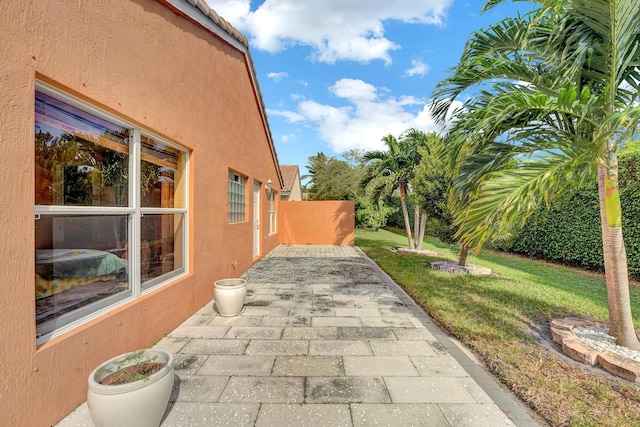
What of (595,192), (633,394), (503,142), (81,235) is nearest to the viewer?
(633,394)

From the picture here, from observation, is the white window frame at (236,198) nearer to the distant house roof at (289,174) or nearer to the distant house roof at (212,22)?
the distant house roof at (212,22)

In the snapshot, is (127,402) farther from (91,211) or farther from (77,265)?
(91,211)

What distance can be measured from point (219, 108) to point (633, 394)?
23.4ft

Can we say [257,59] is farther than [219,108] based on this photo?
Yes

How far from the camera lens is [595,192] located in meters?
8.98

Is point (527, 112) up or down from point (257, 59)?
down

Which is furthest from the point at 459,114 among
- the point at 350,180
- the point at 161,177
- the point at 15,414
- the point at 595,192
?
the point at 350,180

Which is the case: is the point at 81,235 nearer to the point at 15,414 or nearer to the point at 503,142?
the point at 15,414

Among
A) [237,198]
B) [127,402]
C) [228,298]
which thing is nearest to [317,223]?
[237,198]

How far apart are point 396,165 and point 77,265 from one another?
11.9 m

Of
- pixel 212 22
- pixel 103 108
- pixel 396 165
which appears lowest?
pixel 103 108

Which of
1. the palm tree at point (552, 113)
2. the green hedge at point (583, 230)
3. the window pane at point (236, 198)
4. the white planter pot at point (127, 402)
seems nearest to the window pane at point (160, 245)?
the white planter pot at point (127, 402)

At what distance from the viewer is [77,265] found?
9.28 feet

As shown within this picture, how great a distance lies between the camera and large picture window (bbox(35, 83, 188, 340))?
7.75 ft
